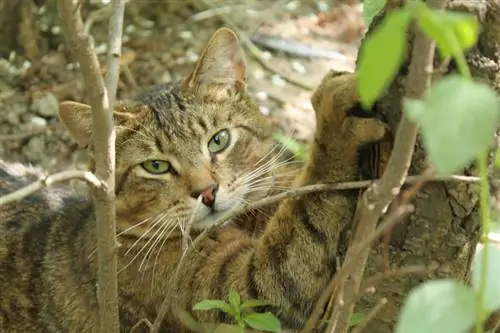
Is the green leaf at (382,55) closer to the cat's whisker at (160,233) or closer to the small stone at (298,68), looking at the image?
the cat's whisker at (160,233)

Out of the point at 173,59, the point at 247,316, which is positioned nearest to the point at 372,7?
the point at 247,316

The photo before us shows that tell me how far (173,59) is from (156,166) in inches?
76.6

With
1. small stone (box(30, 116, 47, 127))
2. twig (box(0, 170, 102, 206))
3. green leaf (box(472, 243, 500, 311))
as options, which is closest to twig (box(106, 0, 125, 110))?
twig (box(0, 170, 102, 206))

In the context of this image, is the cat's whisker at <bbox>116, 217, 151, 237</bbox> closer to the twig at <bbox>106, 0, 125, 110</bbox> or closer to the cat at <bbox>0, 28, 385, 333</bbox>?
the cat at <bbox>0, 28, 385, 333</bbox>

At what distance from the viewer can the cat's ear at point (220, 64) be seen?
231 centimetres

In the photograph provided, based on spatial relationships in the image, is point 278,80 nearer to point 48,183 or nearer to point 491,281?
point 48,183

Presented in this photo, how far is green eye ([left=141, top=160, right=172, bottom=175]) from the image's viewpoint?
225 centimetres

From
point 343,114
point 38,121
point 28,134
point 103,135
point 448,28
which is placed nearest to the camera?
point 448,28

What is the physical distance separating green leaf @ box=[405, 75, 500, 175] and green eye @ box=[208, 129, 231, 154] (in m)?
1.55

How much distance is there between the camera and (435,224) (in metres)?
1.50

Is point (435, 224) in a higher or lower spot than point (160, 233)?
higher

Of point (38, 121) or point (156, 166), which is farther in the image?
point (38, 121)

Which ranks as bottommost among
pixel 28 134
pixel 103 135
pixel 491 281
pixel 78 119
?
pixel 28 134

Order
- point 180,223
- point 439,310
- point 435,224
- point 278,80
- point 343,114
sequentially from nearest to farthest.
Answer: point 439,310, point 435,224, point 343,114, point 180,223, point 278,80
